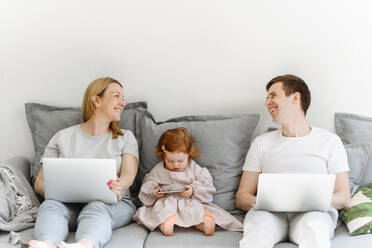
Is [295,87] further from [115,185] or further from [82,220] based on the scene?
[82,220]

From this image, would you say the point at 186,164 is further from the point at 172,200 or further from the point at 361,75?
the point at 361,75

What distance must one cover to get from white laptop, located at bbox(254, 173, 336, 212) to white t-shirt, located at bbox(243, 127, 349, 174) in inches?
10.7

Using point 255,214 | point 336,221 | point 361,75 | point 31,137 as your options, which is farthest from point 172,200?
point 361,75

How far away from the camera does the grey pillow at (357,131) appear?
2299 mm

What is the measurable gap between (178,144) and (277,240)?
65cm

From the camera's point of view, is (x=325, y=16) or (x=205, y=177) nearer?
(x=205, y=177)

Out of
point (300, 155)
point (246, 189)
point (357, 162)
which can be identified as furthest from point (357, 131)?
point (246, 189)

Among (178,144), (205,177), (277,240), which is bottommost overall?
(277,240)

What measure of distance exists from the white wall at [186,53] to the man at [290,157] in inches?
11.5

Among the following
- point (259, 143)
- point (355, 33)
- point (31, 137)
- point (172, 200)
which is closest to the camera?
point (172, 200)

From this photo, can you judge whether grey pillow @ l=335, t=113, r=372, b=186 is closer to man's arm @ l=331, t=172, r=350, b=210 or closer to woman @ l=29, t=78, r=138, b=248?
man's arm @ l=331, t=172, r=350, b=210

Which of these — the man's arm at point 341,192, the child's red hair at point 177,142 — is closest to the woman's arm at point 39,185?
the child's red hair at point 177,142

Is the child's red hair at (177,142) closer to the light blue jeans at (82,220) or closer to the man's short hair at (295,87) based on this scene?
the light blue jeans at (82,220)

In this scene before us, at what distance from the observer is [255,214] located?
6.49 feet
